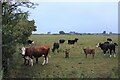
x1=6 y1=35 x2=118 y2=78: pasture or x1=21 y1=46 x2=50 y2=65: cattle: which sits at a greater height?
x1=21 y1=46 x2=50 y2=65: cattle

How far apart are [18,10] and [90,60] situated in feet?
27.6

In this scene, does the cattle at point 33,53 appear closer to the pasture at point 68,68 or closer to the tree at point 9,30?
the pasture at point 68,68

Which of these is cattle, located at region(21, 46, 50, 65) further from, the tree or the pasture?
the tree

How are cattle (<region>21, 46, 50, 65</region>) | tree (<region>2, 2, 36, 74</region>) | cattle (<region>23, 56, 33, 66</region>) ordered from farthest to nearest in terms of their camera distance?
cattle (<region>21, 46, 50, 65</region>) < cattle (<region>23, 56, 33, 66</region>) < tree (<region>2, 2, 36, 74</region>)

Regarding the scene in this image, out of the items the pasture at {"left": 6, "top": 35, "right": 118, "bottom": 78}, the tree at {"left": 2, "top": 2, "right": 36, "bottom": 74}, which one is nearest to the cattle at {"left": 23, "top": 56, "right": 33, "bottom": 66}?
the pasture at {"left": 6, "top": 35, "right": 118, "bottom": 78}

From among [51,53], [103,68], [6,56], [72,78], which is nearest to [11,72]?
[6,56]

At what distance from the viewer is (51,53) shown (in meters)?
41.6

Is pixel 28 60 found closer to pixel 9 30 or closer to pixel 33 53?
pixel 33 53

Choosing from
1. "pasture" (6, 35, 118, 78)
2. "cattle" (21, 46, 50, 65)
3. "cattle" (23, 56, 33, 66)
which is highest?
"cattle" (21, 46, 50, 65)

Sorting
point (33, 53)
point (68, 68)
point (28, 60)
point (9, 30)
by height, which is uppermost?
point (9, 30)

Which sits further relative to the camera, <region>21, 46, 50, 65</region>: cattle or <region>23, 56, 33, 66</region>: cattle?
<region>21, 46, 50, 65</region>: cattle

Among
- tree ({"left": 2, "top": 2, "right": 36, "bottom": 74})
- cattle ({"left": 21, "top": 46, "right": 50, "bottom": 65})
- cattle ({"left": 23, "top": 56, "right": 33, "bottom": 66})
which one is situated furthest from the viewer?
cattle ({"left": 21, "top": 46, "right": 50, "bottom": 65})

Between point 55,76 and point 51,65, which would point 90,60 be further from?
point 55,76

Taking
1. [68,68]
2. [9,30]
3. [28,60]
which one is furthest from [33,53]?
[9,30]
